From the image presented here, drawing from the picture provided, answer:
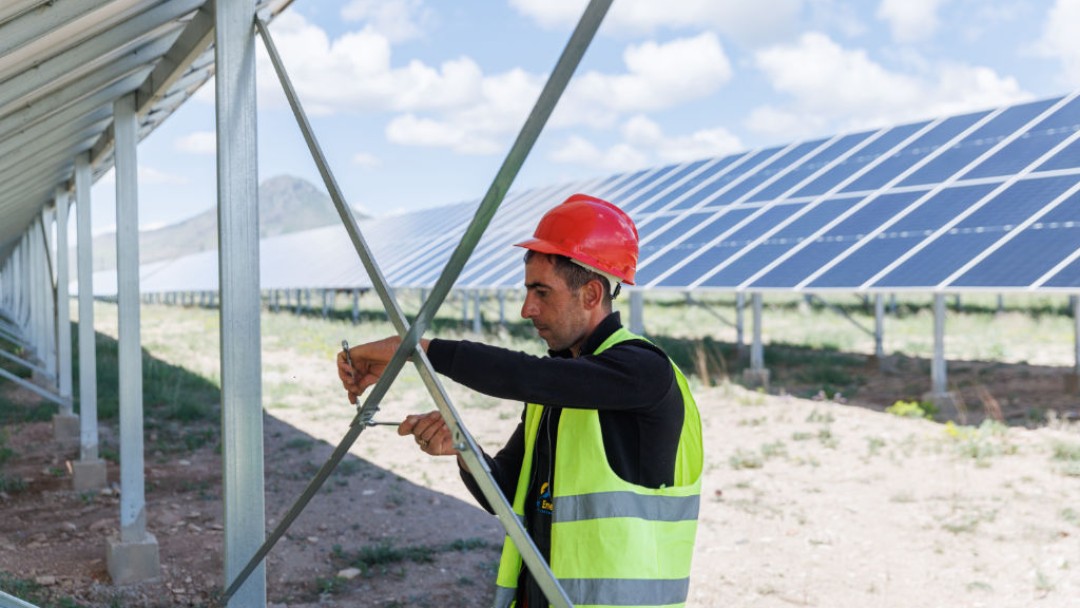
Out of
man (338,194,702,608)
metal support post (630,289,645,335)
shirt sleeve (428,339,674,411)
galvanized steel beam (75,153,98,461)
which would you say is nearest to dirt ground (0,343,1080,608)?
galvanized steel beam (75,153,98,461)

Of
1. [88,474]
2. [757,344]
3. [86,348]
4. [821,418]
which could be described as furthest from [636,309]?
[86,348]

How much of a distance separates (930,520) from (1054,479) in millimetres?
1501

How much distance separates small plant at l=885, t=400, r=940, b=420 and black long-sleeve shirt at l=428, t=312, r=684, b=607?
858cm

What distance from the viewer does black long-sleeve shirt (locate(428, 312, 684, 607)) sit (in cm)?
175

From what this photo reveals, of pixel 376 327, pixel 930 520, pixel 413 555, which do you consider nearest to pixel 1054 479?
pixel 930 520

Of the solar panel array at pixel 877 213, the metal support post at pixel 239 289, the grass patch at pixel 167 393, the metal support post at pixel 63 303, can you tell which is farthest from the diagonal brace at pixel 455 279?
the grass patch at pixel 167 393

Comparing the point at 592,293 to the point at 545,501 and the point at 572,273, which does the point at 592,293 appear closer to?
the point at 572,273

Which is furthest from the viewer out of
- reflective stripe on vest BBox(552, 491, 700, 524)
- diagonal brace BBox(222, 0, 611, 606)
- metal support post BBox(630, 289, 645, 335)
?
metal support post BBox(630, 289, 645, 335)

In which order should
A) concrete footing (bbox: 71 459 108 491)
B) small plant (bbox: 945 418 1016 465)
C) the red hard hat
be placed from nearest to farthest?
the red hard hat
concrete footing (bbox: 71 459 108 491)
small plant (bbox: 945 418 1016 465)

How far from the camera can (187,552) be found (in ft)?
19.6

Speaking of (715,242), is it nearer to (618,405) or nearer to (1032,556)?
(1032,556)

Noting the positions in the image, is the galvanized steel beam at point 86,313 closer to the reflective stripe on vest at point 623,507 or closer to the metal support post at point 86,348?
the metal support post at point 86,348

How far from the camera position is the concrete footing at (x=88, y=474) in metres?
7.51

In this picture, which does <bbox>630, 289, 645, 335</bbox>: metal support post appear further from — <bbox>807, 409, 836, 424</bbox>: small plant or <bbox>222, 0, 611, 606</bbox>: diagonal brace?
<bbox>222, 0, 611, 606</bbox>: diagonal brace
